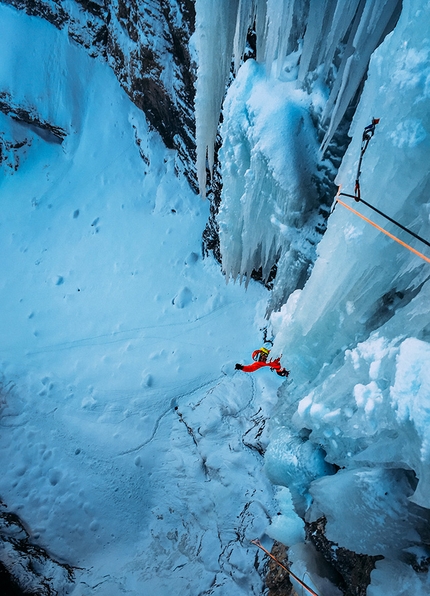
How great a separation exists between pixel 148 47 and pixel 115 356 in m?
6.53

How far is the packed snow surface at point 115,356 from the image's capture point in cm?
588

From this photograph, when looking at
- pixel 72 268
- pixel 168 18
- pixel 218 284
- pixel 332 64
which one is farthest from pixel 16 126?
pixel 332 64

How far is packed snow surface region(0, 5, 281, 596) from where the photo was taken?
588 cm

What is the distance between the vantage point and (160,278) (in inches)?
330

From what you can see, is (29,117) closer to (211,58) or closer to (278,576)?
(211,58)

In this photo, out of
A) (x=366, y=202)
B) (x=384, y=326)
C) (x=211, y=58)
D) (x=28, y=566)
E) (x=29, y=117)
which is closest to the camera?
(x=366, y=202)

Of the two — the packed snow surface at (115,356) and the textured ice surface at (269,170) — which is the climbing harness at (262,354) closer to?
the textured ice surface at (269,170)

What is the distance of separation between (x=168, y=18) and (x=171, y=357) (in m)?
6.67

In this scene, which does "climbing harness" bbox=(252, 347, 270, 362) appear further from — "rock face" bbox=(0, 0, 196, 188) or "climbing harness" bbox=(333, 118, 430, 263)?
"rock face" bbox=(0, 0, 196, 188)

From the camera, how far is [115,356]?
7789 mm

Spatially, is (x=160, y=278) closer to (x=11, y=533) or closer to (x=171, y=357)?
(x=171, y=357)

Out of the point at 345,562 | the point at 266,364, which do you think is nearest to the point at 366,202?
the point at 266,364

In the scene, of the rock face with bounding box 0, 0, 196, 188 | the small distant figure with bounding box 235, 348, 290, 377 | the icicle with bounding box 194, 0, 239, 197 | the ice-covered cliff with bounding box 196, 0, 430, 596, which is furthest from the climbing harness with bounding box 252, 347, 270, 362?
the rock face with bounding box 0, 0, 196, 188

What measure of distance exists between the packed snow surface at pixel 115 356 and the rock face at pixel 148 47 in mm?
411
